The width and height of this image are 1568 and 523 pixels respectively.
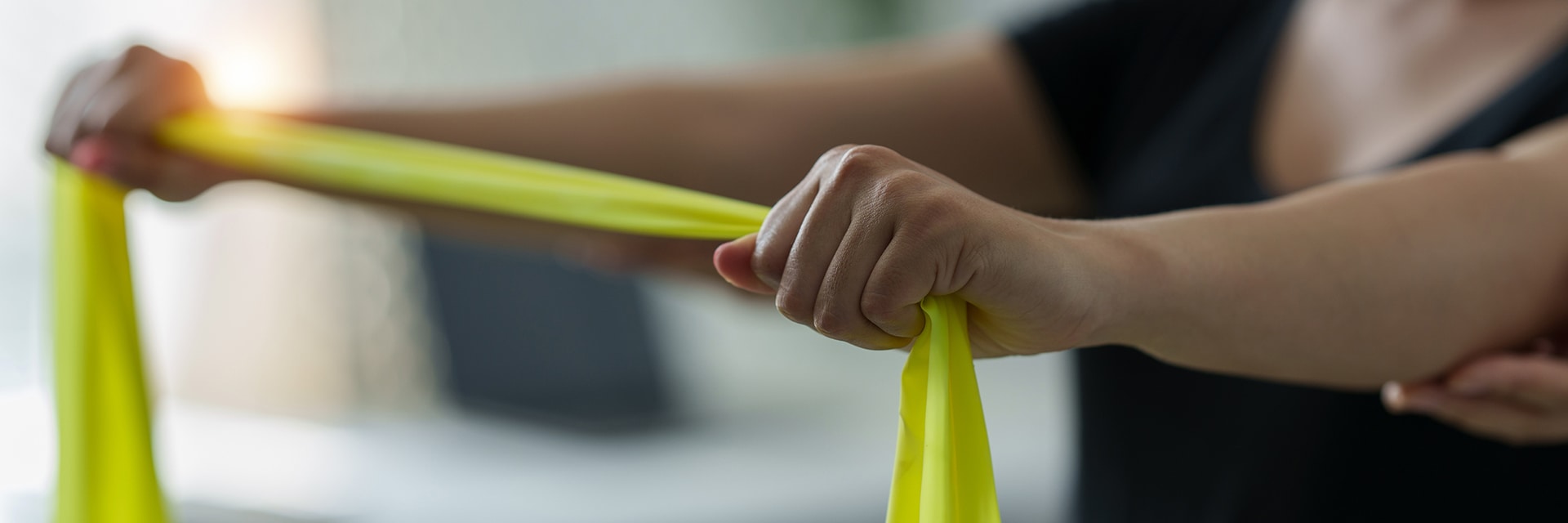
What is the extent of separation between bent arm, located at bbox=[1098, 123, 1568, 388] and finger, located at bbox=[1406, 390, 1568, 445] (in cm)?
1

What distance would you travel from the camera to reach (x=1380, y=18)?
0.58 meters

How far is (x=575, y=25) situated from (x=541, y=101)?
1.52 meters

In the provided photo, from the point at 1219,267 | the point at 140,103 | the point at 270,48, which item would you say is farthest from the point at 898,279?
the point at 270,48

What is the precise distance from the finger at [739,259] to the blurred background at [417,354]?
49.9 inches

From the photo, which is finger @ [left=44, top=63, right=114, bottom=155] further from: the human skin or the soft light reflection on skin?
the soft light reflection on skin

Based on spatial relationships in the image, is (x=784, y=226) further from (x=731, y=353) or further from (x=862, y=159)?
(x=731, y=353)

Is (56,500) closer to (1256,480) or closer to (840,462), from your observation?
(1256,480)

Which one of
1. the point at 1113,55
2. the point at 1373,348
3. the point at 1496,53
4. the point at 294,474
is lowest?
the point at 1373,348

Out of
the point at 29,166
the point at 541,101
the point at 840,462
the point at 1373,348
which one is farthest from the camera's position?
the point at 840,462

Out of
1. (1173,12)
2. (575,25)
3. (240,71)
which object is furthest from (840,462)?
(1173,12)

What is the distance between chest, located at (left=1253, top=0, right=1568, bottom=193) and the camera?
519 mm

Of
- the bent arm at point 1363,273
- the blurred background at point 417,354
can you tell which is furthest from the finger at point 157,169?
the blurred background at point 417,354

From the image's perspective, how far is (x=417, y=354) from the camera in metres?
1.92

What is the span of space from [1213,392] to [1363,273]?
22 cm
